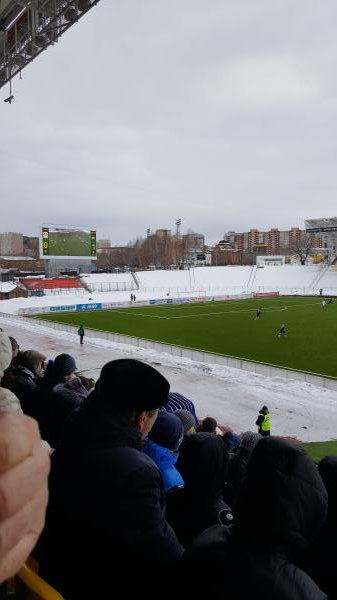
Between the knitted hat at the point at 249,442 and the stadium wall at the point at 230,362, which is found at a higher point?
the knitted hat at the point at 249,442

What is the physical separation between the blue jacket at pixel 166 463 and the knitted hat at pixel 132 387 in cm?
78

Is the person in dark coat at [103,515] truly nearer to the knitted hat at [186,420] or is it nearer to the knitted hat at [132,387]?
the knitted hat at [132,387]

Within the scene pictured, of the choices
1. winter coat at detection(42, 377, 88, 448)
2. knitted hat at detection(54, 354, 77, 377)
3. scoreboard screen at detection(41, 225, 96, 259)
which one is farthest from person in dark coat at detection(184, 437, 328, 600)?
scoreboard screen at detection(41, 225, 96, 259)

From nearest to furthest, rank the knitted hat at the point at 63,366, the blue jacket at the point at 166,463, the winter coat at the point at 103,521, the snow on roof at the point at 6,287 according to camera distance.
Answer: the winter coat at the point at 103,521
the blue jacket at the point at 166,463
the knitted hat at the point at 63,366
the snow on roof at the point at 6,287

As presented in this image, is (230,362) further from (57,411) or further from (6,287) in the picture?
(6,287)

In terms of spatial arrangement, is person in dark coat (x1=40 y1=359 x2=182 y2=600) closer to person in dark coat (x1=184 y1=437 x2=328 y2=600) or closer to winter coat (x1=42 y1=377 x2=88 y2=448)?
person in dark coat (x1=184 y1=437 x2=328 y2=600)

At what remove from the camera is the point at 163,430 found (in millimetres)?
3256

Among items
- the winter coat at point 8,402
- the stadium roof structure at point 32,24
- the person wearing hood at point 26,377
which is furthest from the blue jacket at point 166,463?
the stadium roof structure at point 32,24

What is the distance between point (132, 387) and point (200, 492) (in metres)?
0.91

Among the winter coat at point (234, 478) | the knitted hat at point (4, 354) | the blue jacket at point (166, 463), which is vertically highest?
the knitted hat at point (4, 354)

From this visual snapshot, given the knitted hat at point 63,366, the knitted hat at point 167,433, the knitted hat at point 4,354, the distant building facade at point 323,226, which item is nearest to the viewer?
the knitted hat at point 167,433

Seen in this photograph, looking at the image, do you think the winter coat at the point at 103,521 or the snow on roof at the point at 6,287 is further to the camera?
the snow on roof at the point at 6,287

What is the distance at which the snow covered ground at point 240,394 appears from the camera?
13.0 meters

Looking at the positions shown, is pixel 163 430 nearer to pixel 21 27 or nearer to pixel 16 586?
pixel 16 586
